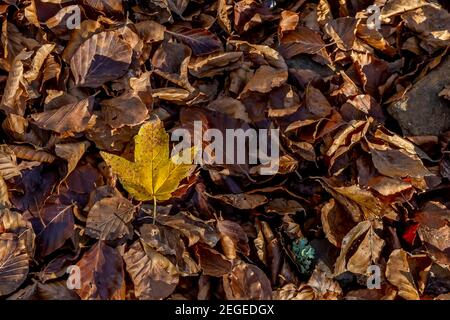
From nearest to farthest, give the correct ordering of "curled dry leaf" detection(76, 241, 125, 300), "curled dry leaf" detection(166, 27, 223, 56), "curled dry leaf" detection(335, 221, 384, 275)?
"curled dry leaf" detection(76, 241, 125, 300)
"curled dry leaf" detection(335, 221, 384, 275)
"curled dry leaf" detection(166, 27, 223, 56)

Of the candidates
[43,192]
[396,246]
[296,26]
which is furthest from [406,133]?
[43,192]

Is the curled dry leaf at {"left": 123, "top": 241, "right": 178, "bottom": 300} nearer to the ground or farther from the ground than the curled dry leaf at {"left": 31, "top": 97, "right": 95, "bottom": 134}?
nearer to the ground

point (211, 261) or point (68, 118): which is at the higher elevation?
point (68, 118)

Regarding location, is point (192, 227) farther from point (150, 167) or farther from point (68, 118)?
point (68, 118)

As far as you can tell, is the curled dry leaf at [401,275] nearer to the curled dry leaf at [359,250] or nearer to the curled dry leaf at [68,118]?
the curled dry leaf at [359,250]

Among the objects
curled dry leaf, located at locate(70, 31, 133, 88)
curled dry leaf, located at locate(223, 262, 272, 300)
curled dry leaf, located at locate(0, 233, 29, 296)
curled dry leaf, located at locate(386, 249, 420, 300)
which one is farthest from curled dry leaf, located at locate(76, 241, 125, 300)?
curled dry leaf, located at locate(386, 249, 420, 300)

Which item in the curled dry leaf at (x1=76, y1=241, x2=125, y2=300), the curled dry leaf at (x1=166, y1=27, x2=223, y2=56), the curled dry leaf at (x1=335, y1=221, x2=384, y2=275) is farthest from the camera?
the curled dry leaf at (x1=166, y1=27, x2=223, y2=56)

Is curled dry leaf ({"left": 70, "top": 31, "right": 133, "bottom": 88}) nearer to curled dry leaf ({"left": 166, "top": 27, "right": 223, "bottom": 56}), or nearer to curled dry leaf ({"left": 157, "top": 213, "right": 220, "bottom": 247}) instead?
curled dry leaf ({"left": 166, "top": 27, "right": 223, "bottom": 56})

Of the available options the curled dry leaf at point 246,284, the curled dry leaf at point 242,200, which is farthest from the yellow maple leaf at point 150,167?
the curled dry leaf at point 246,284

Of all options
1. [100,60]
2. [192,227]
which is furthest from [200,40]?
[192,227]
